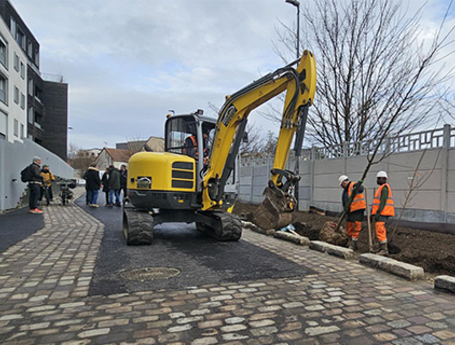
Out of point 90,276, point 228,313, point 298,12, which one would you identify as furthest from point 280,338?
point 298,12

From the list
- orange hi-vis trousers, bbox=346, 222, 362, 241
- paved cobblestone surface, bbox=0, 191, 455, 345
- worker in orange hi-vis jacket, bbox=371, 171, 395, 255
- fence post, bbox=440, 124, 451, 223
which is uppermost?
fence post, bbox=440, 124, 451, 223

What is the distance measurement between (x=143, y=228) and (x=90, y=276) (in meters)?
2.09

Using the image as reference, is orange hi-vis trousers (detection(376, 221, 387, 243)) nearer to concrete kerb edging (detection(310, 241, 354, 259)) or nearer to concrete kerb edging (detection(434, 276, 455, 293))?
concrete kerb edging (detection(310, 241, 354, 259))

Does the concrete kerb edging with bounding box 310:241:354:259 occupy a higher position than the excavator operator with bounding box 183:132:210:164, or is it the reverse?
the excavator operator with bounding box 183:132:210:164

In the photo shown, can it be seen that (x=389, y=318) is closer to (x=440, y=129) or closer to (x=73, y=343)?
(x=73, y=343)

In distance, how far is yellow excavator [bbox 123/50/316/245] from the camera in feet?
19.8

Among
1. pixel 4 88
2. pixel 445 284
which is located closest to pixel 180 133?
pixel 445 284

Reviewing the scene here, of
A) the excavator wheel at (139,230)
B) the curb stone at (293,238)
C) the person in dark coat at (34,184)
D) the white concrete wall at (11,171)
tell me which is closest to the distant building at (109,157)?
the white concrete wall at (11,171)

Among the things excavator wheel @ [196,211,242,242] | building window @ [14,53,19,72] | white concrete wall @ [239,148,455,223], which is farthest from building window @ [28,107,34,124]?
excavator wheel @ [196,211,242,242]

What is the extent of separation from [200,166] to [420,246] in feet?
15.0

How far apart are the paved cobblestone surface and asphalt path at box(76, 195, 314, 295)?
22 cm

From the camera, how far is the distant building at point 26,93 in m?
26.8

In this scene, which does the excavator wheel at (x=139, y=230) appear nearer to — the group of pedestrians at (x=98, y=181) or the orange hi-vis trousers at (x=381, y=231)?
the orange hi-vis trousers at (x=381, y=231)

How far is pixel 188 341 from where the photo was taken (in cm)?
296
